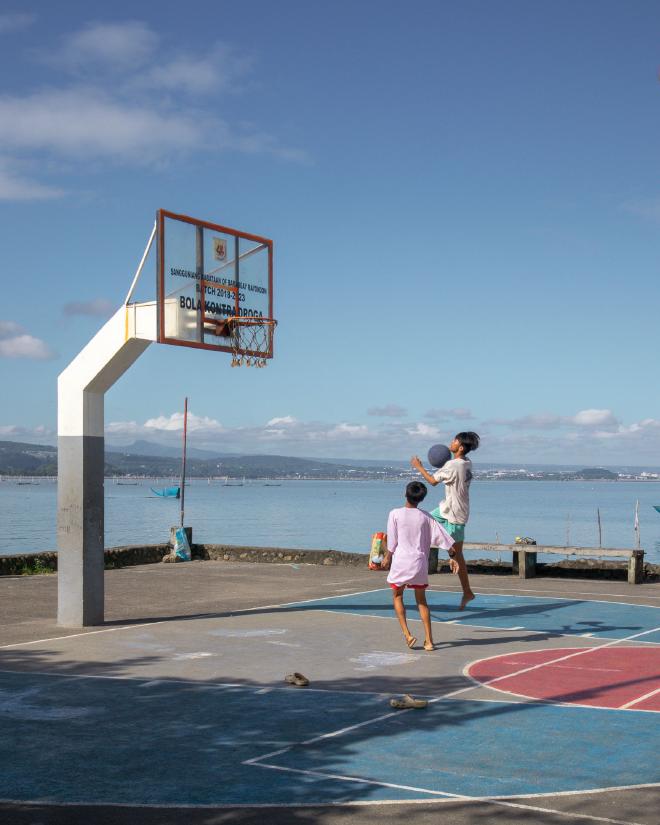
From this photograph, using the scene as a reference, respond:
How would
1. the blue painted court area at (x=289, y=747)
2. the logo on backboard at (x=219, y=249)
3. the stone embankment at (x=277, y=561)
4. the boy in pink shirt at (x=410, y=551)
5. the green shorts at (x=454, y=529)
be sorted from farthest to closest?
the stone embankment at (x=277, y=561), the logo on backboard at (x=219, y=249), the green shorts at (x=454, y=529), the boy in pink shirt at (x=410, y=551), the blue painted court area at (x=289, y=747)

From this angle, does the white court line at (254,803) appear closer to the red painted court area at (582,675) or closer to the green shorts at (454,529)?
the red painted court area at (582,675)

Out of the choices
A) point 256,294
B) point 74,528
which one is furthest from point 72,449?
point 256,294

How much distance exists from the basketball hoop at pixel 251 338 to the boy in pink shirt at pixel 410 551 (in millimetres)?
Answer: 4293

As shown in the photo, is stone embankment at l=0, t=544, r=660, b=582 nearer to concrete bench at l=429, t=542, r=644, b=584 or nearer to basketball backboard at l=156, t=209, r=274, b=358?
concrete bench at l=429, t=542, r=644, b=584

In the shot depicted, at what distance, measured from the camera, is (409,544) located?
40.8ft

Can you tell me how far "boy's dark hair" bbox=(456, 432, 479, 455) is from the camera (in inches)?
550

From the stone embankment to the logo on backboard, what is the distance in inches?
401

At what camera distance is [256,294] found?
1631cm

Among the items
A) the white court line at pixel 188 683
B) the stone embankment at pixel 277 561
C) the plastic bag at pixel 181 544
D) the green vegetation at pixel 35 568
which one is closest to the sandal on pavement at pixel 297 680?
the white court line at pixel 188 683

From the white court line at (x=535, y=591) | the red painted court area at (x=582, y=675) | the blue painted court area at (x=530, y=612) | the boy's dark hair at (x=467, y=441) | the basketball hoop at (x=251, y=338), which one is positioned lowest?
the white court line at (x=535, y=591)

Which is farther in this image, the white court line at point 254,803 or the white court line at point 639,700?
the white court line at point 639,700

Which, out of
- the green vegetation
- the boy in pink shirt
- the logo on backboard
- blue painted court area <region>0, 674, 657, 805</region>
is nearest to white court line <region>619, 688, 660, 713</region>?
blue painted court area <region>0, 674, 657, 805</region>

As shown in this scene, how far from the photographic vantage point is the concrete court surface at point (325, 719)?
22.0ft

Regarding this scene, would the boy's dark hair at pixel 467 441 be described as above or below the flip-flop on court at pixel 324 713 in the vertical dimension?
above
